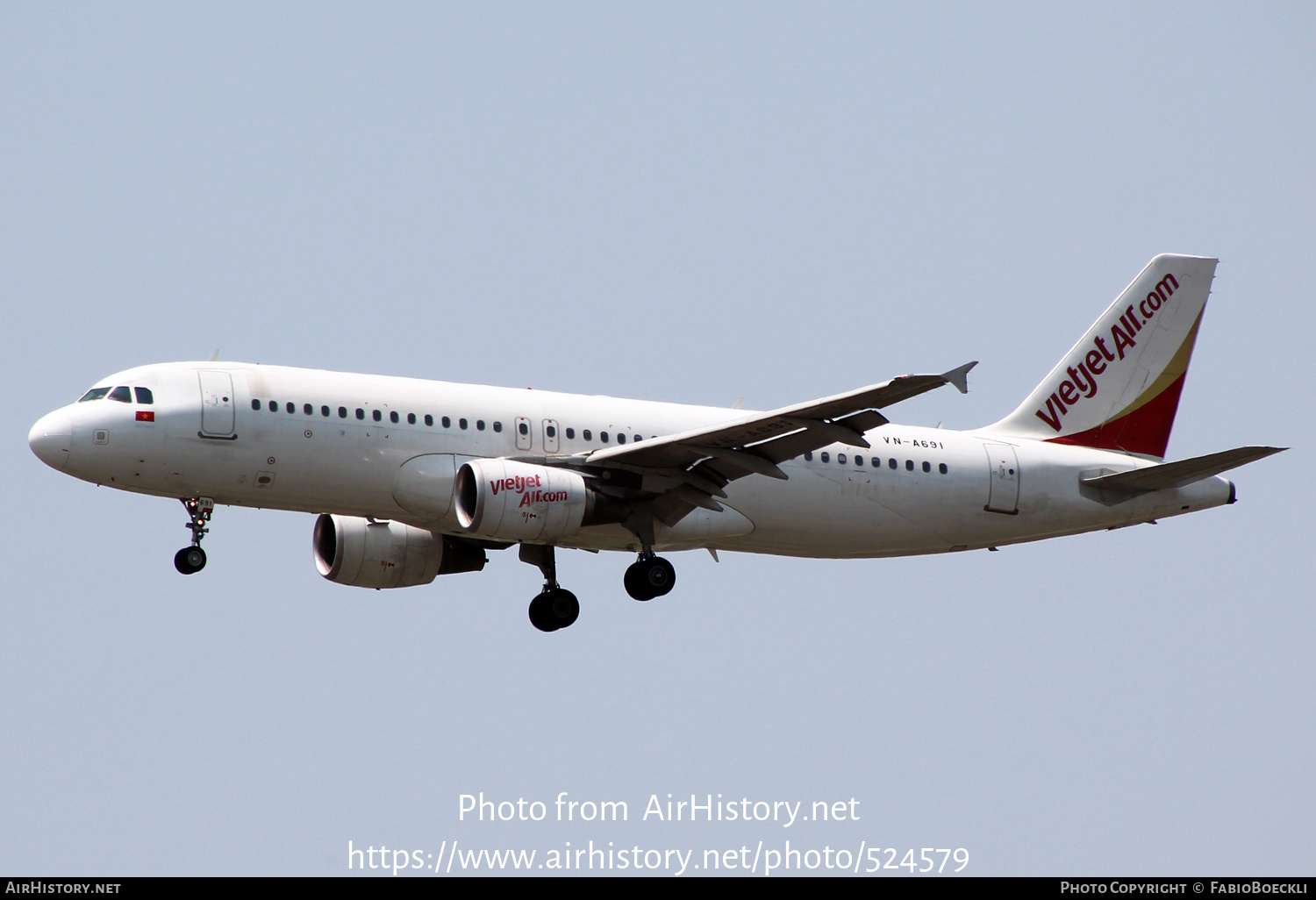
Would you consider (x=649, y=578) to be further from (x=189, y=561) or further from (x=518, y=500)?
(x=189, y=561)

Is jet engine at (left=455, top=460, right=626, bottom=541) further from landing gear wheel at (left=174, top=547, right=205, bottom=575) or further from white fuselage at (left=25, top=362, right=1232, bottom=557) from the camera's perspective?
landing gear wheel at (left=174, top=547, right=205, bottom=575)

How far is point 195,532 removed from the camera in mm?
34156

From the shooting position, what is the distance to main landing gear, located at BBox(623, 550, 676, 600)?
118 feet

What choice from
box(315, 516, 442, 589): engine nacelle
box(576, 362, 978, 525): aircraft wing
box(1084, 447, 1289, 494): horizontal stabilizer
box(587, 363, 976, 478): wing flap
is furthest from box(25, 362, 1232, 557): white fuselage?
box(315, 516, 442, 589): engine nacelle

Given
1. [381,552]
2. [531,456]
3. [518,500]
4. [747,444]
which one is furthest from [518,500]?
[381,552]

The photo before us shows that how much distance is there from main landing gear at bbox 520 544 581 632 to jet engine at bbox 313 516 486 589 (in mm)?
1557

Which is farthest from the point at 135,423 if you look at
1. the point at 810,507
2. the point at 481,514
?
the point at 810,507

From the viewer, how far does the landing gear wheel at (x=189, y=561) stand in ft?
112

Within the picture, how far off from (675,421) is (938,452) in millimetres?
6167

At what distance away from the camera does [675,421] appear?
121 feet

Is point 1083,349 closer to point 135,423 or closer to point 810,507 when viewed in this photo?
point 810,507

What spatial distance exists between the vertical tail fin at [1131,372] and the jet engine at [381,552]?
1330 centimetres
